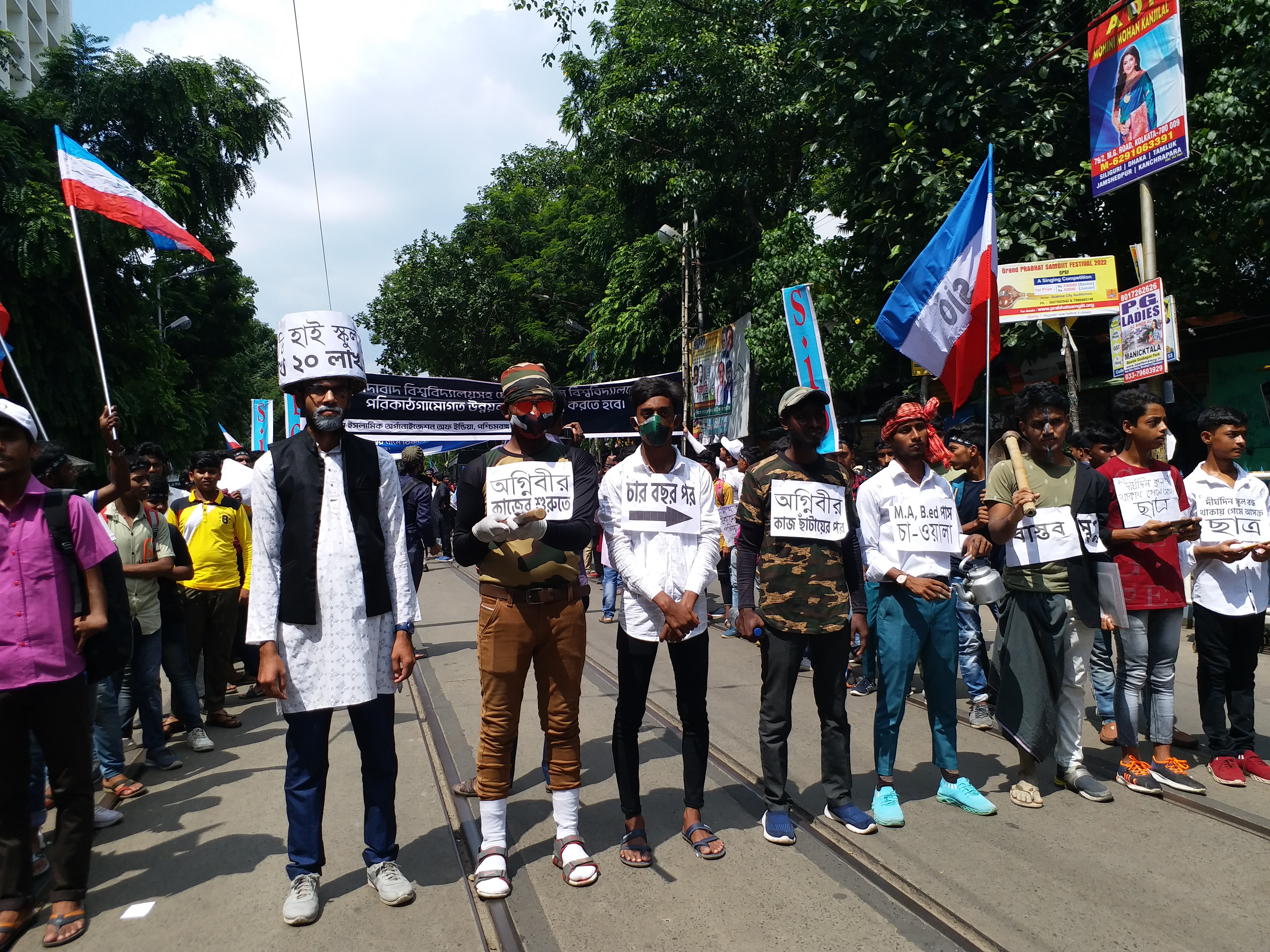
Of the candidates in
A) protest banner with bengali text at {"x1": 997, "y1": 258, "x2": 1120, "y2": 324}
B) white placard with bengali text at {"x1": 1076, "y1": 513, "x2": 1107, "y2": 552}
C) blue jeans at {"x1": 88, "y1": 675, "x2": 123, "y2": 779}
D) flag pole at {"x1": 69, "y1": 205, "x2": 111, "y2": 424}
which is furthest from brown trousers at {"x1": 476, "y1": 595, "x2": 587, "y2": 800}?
protest banner with bengali text at {"x1": 997, "y1": 258, "x2": 1120, "y2": 324}

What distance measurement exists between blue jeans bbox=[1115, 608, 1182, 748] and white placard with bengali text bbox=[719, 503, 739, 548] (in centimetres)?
542

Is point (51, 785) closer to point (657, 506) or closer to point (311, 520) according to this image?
point (311, 520)

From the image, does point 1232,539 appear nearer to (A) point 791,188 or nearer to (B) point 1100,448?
(B) point 1100,448

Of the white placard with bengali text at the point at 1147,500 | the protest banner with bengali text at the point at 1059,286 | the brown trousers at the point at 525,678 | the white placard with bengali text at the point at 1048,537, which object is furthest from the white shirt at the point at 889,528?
the protest banner with bengali text at the point at 1059,286

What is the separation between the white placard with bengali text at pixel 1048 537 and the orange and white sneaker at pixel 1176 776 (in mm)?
1295

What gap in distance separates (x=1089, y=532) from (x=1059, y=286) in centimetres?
729

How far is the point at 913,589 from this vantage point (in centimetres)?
445

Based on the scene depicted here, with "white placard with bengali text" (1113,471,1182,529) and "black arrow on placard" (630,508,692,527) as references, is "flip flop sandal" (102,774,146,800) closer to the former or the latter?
"black arrow on placard" (630,508,692,527)

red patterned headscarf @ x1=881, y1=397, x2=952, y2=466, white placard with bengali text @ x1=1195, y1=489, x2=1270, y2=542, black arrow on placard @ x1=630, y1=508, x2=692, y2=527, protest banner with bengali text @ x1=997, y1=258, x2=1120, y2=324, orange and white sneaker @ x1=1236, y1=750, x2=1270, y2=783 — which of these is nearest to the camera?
black arrow on placard @ x1=630, y1=508, x2=692, y2=527

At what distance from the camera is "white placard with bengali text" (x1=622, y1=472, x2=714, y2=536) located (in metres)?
4.27

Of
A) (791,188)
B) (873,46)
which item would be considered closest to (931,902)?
(873,46)

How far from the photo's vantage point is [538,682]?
405 cm

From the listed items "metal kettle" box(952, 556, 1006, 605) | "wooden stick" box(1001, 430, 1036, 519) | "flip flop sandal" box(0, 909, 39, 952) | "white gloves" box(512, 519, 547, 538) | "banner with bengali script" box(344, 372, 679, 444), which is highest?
"banner with bengali script" box(344, 372, 679, 444)

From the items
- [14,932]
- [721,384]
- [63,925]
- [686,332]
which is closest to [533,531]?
[63,925]
